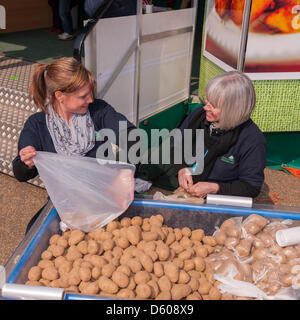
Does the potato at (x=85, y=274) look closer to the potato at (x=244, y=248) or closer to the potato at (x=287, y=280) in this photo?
the potato at (x=244, y=248)

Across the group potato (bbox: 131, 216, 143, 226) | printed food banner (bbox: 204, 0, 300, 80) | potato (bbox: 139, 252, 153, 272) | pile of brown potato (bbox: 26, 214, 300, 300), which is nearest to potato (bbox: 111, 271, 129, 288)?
pile of brown potato (bbox: 26, 214, 300, 300)

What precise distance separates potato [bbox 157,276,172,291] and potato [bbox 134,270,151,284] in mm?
48

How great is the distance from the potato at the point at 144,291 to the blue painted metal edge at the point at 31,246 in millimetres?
455

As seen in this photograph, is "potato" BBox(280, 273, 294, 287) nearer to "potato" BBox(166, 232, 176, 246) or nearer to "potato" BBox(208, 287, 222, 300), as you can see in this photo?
"potato" BBox(208, 287, 222, 300)

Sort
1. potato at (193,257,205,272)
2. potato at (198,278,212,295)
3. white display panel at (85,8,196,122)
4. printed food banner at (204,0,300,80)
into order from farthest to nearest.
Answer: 1. printed food banner at (204,0,300,80)
2. white display panel at (85,8,196,122)
3. potato at (193,257,205,272)
4. potato at (198,278,212,295)

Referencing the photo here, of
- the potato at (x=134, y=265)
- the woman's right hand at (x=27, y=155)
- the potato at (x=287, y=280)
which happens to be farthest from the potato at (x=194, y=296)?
the woman's right hand at (x=27, y=155)

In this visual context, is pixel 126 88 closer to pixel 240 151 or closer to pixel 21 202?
pixel 21 202

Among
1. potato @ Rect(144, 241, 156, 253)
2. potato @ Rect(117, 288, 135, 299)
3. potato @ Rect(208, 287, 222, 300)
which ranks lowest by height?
potato @ Rect(208, 287, 222, 300)

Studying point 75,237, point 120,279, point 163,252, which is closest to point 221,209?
point 163,252

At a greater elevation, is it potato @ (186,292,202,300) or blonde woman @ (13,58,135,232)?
blonde woman @ (13,58,135,232)

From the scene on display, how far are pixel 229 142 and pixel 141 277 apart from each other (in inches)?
36.7

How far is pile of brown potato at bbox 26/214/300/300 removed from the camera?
4.58ft

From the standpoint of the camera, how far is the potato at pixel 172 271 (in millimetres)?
1438
